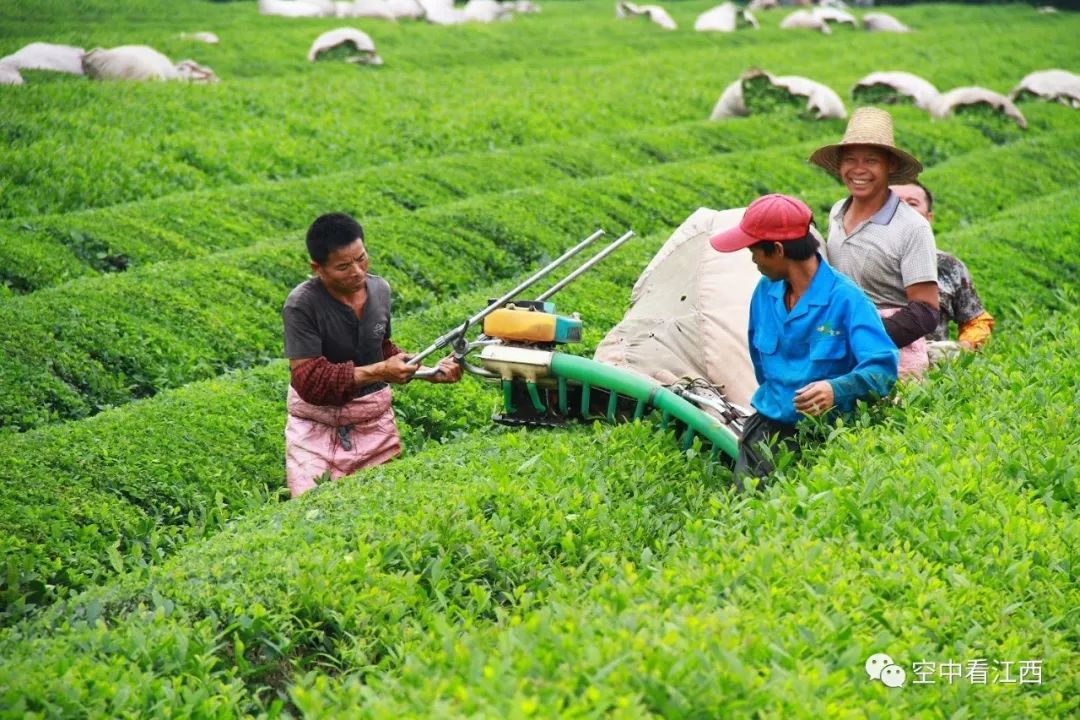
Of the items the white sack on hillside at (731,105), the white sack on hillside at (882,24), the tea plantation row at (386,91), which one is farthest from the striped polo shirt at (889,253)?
the white sack on hillside at (882,24)

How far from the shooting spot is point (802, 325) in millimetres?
5500

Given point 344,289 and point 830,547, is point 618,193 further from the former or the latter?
point 830,547

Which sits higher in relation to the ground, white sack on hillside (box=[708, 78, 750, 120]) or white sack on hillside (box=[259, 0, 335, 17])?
white sack on hillside (box=[708, 78, 750, 120])

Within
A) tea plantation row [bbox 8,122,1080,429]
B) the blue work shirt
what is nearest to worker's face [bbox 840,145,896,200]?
the blue work shirt

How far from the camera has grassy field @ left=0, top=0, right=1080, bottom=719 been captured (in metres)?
3.89

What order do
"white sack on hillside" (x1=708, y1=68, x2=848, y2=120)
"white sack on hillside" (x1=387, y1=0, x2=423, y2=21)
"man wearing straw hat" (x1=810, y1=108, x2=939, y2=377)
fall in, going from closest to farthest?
"man wearing straw hat" (x1=810, y1=108, x2=939, y2=377) → "white sack on hillside" (x1=708, y1=68, x2=848, y2=120) → "white sack on hillside" (x1=387, y1=0, x2=423, y2=21)

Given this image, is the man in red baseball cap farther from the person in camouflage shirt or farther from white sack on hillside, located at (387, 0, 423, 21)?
white sack on hillside, located at (387, 0, 423, 21)

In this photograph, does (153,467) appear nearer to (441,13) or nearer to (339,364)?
(339,364)

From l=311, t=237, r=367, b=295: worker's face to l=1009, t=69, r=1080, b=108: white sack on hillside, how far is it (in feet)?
66.5

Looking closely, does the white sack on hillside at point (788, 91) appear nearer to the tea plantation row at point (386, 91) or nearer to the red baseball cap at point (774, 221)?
the tea plantation row at point (386, 91)

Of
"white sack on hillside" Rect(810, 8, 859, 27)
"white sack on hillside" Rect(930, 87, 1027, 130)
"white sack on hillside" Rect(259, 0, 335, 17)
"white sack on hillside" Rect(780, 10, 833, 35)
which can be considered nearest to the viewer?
"white sack on hillside" Rect(930, 87, 1027, 130)

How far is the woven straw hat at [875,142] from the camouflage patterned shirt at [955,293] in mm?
579

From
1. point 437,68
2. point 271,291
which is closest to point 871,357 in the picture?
point 271,291

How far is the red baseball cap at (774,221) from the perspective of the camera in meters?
5.34
